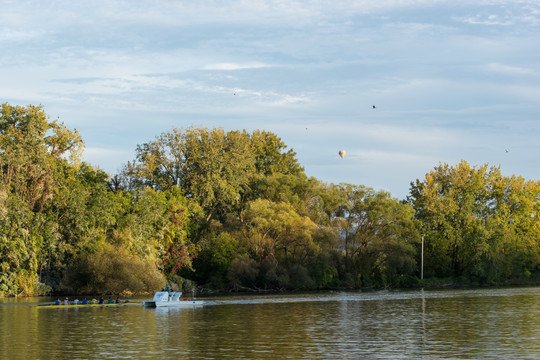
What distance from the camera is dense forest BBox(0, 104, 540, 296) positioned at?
76.5 meters

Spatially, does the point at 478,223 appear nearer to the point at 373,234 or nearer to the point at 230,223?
the point at 373,234

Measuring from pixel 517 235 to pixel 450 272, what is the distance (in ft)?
43.9

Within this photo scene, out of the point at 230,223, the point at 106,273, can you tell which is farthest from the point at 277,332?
the point at 230,223

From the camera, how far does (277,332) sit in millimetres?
38812

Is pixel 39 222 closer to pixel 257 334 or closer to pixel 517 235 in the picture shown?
pixel 257 334

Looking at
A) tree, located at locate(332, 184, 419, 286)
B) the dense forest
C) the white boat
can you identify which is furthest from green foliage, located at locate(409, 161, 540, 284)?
the white boat

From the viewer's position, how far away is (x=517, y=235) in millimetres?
116812

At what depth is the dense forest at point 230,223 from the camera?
3012 inches

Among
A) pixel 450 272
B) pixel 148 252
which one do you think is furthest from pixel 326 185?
pixel 148 252

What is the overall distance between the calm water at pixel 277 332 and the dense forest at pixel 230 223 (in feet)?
54.4

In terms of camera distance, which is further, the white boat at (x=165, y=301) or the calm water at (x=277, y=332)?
the white boat at (x=165, y=301)

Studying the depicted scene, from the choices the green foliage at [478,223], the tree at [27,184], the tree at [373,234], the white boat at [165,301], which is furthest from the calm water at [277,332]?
the green foliage at [478,223]

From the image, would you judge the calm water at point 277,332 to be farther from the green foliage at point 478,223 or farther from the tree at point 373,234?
the green foliage at point 478,223

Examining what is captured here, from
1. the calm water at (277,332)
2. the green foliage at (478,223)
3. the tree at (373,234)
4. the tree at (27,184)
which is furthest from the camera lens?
the green foliage at (478,223)
